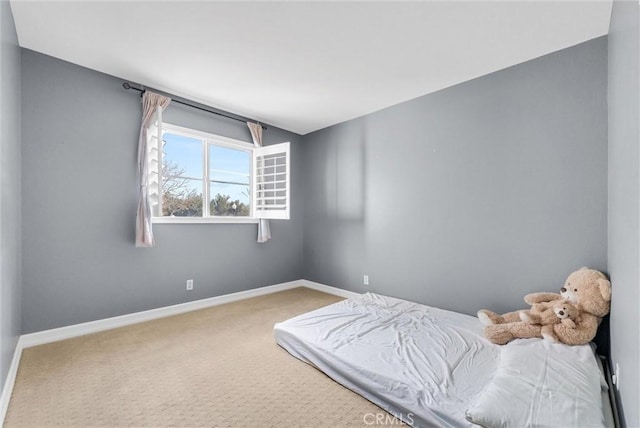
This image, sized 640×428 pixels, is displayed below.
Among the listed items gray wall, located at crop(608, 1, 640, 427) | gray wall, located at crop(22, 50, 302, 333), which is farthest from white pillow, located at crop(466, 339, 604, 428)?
gray wall, located at crop(22, 50, 302, 333)

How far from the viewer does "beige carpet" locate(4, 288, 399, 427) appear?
1484 millimetres

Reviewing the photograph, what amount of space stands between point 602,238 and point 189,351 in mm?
3320

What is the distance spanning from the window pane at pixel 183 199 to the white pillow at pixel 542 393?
3.18 meters

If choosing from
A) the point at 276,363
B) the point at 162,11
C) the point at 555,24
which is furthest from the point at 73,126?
the point at 555,24

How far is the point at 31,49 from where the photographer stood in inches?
89.0

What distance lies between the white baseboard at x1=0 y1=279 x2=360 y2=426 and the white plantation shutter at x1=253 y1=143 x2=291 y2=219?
1138mm

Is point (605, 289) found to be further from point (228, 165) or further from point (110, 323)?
point (110, 323)

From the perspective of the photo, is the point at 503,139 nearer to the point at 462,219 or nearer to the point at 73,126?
the point at 462,219

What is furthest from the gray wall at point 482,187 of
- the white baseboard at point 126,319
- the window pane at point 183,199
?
the window pane at point 183,199

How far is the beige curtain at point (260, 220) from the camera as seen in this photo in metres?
3.73

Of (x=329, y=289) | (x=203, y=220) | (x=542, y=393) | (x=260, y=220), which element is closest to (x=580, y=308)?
(x=542, y=393)

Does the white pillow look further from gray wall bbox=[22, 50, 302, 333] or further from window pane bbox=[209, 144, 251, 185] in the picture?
window pane bbox=[209, 144, 251, 185]

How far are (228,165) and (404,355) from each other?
9.96ft

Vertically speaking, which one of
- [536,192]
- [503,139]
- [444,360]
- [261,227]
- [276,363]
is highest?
[503,139]
